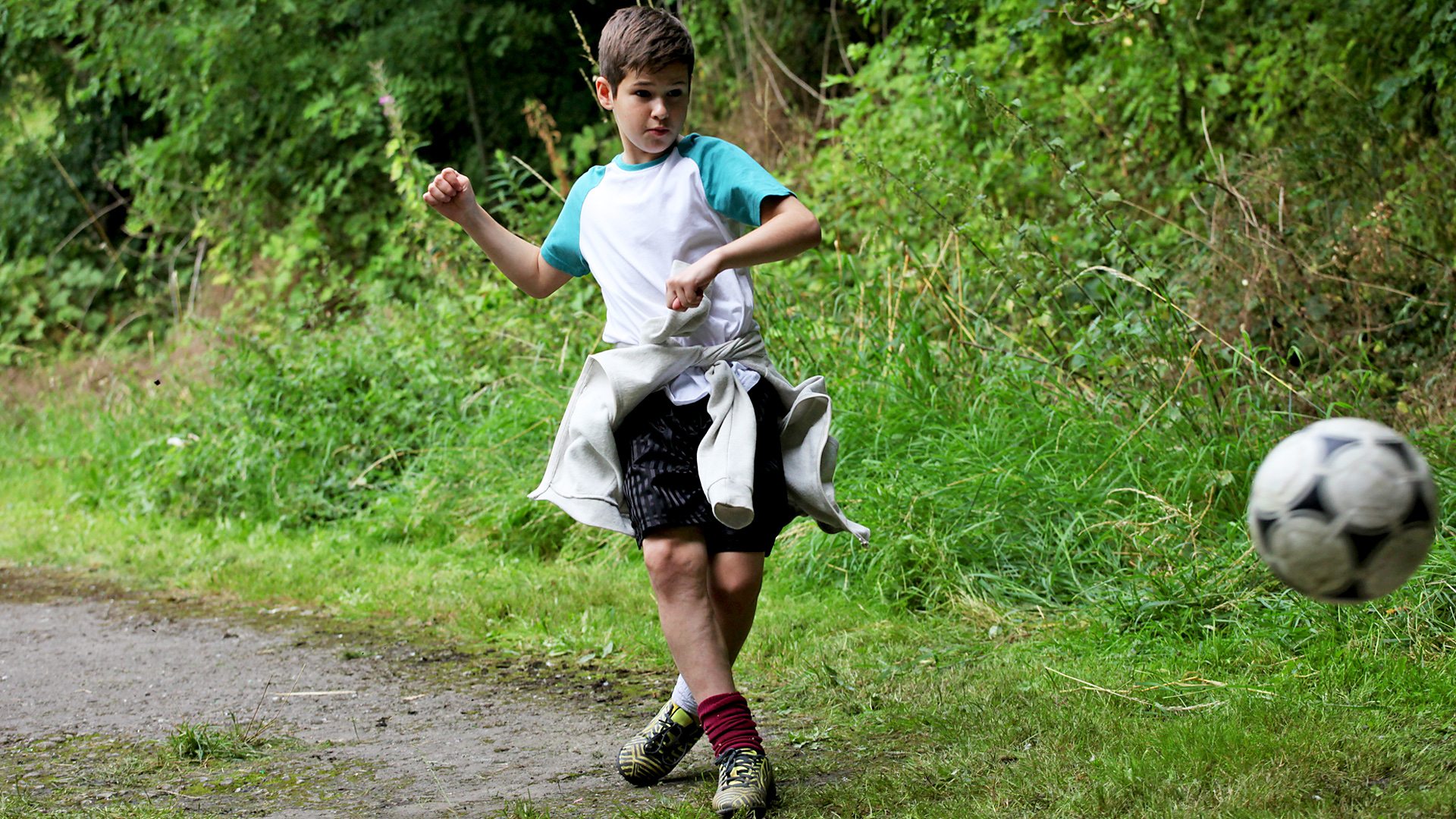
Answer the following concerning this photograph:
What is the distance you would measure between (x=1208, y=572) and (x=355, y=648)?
2835 mm

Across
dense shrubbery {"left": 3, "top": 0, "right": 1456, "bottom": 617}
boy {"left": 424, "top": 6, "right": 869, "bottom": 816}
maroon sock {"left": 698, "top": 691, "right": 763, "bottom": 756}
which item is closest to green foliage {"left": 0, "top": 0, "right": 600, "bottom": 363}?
dense shrubbery {"left": 3, "top": 0, "right": 1456, "bottom": 617}

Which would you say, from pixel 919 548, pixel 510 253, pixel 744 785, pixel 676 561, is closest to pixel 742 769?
pixel 744 785

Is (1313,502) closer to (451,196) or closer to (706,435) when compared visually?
(706,435)

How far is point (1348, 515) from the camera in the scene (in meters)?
2.49

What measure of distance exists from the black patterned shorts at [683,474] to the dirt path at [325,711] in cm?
62

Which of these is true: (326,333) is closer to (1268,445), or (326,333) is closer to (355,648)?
A: (355,648)

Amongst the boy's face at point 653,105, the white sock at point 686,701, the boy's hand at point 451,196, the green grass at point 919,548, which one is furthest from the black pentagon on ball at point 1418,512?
the boy's hand at point 451,196

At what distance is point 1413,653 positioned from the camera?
3436 millimetres

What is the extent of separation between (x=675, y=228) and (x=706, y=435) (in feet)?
1.53

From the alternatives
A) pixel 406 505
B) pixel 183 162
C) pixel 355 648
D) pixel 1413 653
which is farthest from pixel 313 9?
pixel 1413 653

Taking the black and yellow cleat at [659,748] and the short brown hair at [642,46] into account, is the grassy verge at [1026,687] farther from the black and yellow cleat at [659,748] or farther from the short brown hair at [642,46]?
the short brown hair at [642,46]

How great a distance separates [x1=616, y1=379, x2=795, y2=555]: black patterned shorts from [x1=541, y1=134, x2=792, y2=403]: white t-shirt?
0.06 meters

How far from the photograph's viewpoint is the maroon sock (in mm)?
2896

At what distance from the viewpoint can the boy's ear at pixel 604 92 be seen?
3131 millimetres
